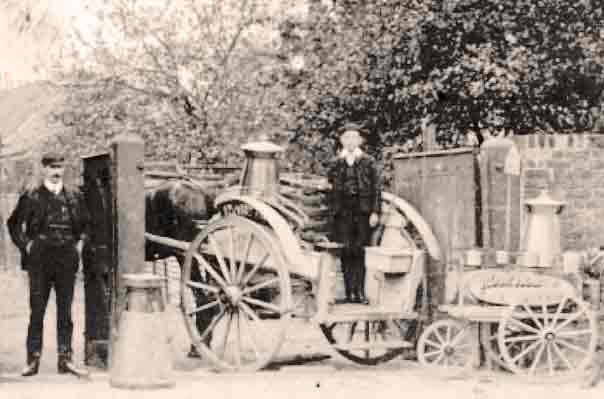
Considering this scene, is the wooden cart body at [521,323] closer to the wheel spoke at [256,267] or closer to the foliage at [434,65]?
the wheel spoke at [256,267]

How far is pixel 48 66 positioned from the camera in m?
21.8

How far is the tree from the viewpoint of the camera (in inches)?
769

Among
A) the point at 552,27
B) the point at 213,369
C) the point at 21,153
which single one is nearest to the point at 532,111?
the point at 552,27

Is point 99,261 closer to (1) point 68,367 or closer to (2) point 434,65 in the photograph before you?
(1) point 68,367

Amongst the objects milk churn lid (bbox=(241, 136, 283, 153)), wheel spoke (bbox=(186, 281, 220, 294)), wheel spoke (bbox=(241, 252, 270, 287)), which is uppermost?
milk churn lid (bbox=(241, 136, 283, 153))

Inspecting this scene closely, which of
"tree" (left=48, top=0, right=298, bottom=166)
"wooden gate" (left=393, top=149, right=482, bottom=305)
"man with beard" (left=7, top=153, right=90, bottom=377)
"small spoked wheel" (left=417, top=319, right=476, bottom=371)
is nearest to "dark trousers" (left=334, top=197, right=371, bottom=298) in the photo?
"wooden gate" (left=393, top=149, right=482, bottom=305)

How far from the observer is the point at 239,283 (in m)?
10.1

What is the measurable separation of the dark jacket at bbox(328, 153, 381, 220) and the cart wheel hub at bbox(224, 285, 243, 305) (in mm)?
1420

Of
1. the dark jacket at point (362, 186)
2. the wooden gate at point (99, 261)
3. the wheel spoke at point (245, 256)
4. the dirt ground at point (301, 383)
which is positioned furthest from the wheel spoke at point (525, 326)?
the wooden gate at point (99, 261)

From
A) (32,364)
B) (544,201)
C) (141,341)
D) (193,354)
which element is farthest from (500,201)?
(32,364)

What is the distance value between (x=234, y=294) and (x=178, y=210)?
65.5 inches

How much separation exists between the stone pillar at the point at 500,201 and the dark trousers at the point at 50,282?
140 inches

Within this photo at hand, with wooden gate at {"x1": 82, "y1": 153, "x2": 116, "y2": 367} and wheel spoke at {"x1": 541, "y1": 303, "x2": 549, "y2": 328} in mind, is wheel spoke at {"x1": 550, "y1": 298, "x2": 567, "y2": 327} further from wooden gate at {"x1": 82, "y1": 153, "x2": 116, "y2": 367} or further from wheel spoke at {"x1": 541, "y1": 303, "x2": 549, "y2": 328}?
wooden gate at {"x1": 82, "y1": 153, "x2": 116, "y2": 367}

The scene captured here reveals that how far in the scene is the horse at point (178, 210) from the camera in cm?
1141
